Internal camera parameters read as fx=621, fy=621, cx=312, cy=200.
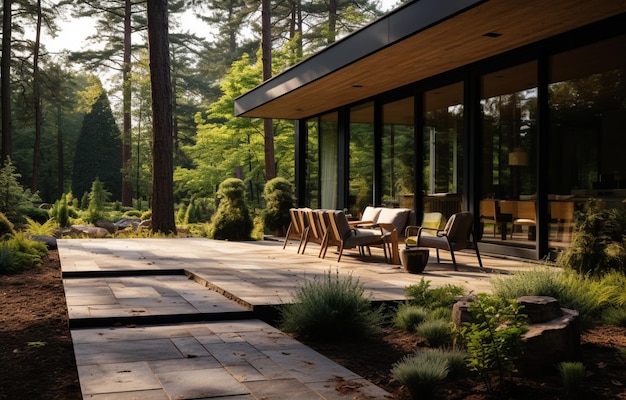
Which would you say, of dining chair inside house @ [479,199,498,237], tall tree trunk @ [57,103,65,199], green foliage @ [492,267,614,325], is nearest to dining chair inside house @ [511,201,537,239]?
dining chair inside house @ [479,199,498,237]

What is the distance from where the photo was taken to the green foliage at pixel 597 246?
18.7 ft

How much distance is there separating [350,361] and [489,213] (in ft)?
20.1

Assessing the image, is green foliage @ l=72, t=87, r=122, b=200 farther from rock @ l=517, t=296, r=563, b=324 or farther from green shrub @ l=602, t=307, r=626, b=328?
rock @ l=517, t=296, r=563, b=324

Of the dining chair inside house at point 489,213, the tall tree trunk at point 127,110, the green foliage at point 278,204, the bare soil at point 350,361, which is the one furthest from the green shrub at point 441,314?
the tall tree trunk at point 127,110

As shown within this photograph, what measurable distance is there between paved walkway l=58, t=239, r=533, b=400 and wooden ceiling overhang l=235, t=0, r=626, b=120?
111 inches

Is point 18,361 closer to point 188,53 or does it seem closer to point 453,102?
point 453,102

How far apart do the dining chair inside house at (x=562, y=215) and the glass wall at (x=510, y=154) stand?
0.94 feet

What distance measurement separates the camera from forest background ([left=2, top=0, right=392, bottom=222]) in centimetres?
2153

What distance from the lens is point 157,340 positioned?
3.95m

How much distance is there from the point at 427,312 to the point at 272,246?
6.78 meters

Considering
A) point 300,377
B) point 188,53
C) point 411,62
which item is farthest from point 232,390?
point 188,53

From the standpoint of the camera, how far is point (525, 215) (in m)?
8.45

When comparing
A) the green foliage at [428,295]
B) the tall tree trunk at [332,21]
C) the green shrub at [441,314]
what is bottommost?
the green shrub at [441,314]

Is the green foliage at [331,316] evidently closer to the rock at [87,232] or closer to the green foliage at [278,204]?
the green foliage at [278,204]
